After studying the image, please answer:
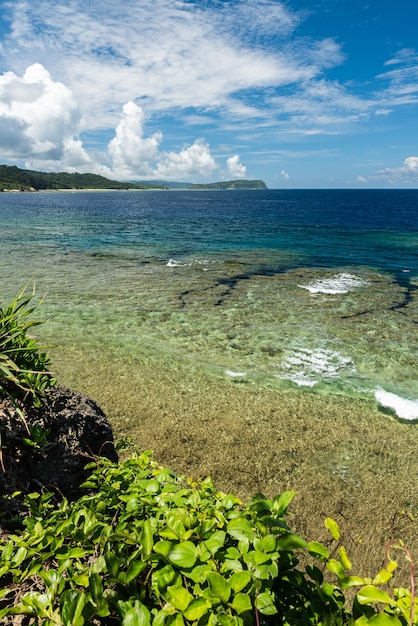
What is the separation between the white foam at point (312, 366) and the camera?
36.7 ft

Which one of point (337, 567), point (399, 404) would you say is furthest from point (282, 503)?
point (399, 404)

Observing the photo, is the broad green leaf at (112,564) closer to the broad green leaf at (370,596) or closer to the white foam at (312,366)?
the broad green leaf at (370,596)

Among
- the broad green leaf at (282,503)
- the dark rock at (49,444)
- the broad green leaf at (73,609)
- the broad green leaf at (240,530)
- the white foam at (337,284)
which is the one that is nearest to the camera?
the broad green leaf at (73,609)

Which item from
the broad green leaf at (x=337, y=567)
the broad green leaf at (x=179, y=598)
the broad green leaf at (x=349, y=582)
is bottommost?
the broad green leaf at (x=179, y=598)

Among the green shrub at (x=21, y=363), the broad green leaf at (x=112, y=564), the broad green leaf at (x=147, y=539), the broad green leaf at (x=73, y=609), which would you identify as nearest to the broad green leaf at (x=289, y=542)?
the broad green leaf at (x=147, y=539)

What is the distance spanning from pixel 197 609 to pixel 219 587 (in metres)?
0.13

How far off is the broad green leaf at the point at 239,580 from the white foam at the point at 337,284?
20566mm

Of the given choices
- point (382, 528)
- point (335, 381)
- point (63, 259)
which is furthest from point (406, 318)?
point (63, 259)

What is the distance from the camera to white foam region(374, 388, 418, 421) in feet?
31.1

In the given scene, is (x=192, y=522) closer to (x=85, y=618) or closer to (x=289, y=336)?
(x=85, y=618)

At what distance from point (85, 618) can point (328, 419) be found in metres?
8.23

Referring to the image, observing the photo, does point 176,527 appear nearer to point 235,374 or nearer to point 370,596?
point 370,596

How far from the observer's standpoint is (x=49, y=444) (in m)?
4.69

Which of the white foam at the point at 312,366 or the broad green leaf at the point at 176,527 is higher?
the broad green leaf at the point at 176,527
